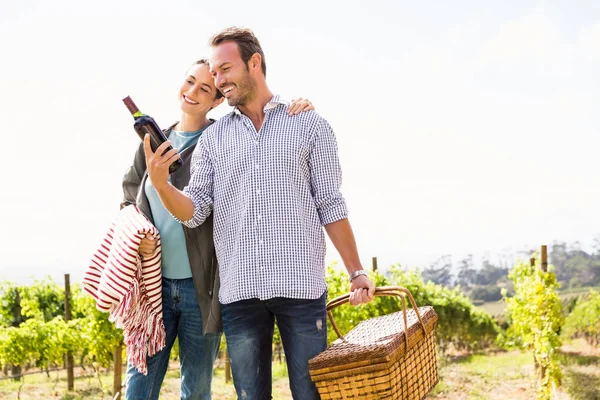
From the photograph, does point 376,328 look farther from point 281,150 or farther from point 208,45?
point 208,45

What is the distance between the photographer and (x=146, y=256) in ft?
8.36

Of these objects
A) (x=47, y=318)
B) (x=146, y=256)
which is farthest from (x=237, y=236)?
(x=47, y=318)

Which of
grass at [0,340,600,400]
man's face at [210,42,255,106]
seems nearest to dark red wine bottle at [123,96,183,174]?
man's face at [210,42,255,106]

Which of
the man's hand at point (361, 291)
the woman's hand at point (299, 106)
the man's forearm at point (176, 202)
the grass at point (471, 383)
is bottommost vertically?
the grass at point (471, 383)

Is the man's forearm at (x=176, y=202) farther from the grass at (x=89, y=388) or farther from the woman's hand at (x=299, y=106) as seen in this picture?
the grass at (x=89, y=388)

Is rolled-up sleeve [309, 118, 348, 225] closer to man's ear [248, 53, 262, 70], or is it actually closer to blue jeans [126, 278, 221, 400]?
man's ear [248, 53, 262, 70]

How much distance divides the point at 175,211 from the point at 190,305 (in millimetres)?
461

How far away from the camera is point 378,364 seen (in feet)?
6.95

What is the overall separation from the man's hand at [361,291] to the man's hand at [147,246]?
749mm

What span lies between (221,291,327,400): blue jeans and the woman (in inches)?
7.0

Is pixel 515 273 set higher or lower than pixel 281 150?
lower

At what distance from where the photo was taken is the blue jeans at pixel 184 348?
8.61 ft

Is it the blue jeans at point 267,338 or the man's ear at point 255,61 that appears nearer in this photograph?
the blue jeans at point 267,338

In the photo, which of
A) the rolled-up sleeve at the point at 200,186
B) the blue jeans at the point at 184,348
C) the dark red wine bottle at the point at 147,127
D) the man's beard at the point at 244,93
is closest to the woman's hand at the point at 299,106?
the man's beard at the point at 244,93
